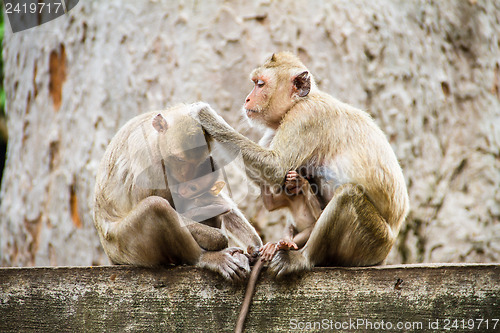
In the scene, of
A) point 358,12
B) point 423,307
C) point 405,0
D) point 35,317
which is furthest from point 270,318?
point 405,0

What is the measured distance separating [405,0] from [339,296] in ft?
14.6

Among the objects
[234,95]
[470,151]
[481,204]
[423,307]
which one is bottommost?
[481,204]

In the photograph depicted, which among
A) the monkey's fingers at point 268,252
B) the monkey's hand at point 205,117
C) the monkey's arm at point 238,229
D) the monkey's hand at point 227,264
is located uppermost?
the monkey's hand at point 205,117

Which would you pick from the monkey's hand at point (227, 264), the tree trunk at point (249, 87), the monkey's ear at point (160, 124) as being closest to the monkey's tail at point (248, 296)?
the monkey's hand at point (227, 264)

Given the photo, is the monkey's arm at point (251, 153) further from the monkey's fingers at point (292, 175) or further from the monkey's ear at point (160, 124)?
the monkey's ear at point (160, 124)

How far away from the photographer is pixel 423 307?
2.67 m

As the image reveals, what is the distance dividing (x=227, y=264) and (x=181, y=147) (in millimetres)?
736

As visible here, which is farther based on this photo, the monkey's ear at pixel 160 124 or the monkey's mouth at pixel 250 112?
the monkey's mouth at pixel 250 112

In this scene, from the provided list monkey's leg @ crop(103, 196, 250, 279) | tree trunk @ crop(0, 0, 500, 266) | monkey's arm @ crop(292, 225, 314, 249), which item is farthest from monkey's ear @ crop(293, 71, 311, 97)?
tree trunk @ crop(0, 0, 500, 266)

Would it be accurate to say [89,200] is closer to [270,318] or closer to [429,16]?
[270,318]

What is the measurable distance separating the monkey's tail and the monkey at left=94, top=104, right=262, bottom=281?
0.05 metres

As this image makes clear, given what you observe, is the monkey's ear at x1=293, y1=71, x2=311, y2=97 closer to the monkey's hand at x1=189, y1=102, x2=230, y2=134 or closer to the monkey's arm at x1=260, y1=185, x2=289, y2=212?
the monkey's hand at x1=189, y1=102, x2=230, y2=134

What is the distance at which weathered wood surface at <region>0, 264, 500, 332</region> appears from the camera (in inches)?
104

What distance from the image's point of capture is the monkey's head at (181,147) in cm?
302
